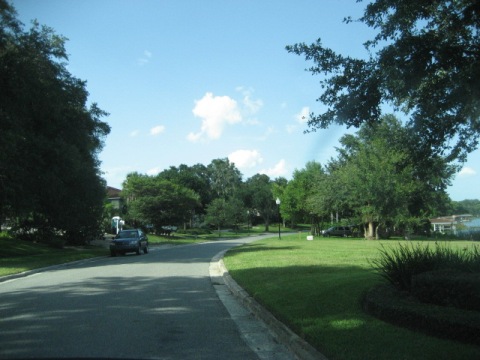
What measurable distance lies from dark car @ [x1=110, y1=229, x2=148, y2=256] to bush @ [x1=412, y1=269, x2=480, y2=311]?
22.7 m

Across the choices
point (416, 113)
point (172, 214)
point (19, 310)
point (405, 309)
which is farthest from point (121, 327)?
point (172, 214)

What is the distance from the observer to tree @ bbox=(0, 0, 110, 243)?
20922mm

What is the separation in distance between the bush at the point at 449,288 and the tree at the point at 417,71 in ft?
9.08

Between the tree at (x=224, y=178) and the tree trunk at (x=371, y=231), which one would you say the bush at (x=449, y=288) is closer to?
the tree trunk at (x=371, y=231)

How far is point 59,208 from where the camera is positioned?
28391mm

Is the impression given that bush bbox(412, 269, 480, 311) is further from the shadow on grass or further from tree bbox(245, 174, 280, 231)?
tree bbox(245, 174, 280, 231)

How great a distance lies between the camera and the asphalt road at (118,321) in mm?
6336

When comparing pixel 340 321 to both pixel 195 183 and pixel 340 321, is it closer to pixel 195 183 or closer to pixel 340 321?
pixel 340 321

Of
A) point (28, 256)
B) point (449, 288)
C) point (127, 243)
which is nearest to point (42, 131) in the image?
point (28, 256)

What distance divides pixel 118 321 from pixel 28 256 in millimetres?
20023

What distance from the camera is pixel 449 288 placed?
7156mm

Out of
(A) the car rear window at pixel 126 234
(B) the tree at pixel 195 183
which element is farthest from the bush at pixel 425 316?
(B) the tree at pixel 195 183

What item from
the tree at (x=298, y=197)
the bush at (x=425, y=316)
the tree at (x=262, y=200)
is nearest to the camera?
the bush at (x=425, y=316)

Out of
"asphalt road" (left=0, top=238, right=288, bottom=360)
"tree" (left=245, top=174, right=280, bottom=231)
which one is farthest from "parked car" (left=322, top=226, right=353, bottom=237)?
"asphalt road" (left=0, top=238, right=288, bottom=360)
